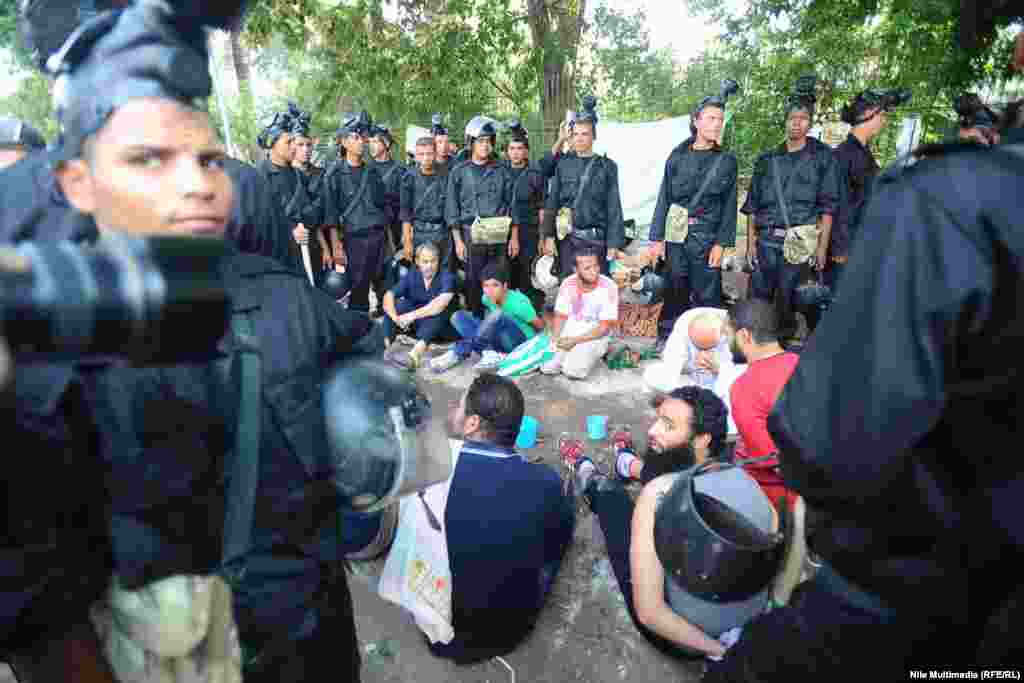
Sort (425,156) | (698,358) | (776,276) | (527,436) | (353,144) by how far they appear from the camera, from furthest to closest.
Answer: (425,156), (353,144), (776,276), (698,358), (527,436)

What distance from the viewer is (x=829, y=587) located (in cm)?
129

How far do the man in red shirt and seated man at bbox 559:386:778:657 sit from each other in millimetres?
121

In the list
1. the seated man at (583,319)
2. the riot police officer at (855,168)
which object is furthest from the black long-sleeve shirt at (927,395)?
the riot police officer at (855,168)

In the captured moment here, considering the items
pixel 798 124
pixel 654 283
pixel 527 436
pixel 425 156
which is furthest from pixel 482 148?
pixel 527 436

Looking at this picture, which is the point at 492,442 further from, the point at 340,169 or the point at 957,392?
the point at 340,169

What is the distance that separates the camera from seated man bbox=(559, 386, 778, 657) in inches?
83.4

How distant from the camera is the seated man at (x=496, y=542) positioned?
2.28m

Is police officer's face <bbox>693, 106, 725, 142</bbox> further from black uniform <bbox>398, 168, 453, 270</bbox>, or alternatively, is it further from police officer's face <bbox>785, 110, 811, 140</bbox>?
black uniform <bbox>398, 168, 453, 270</bbox>

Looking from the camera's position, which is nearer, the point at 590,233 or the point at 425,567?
the point at 425,567

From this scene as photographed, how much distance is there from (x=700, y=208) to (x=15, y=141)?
16.2 ft

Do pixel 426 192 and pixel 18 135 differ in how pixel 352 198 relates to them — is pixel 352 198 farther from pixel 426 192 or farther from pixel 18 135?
pixel 18 135

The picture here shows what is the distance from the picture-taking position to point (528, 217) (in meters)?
7.17

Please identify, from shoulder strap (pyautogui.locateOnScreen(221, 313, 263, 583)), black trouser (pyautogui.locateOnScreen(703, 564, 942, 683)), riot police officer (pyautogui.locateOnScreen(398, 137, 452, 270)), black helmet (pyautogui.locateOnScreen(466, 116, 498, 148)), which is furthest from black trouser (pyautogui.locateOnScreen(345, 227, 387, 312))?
black trouser (pyautogui.locateOnScreen(703, 564, 942, 683))

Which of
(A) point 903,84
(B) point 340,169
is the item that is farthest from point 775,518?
(A) point 903,84
